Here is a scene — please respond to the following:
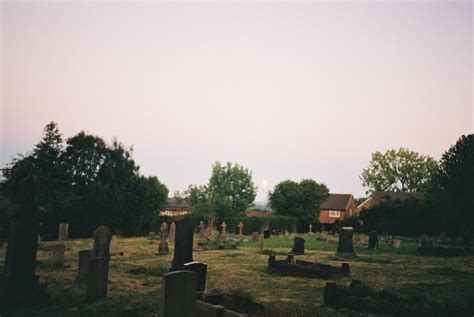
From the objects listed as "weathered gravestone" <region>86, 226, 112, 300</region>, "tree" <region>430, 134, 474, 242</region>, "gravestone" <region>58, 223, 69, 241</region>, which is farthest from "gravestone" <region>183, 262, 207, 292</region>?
"tree" <region>430, 134, 474, 242</region>

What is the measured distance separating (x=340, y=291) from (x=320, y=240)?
26.2 meters

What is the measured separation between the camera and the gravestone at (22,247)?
8.33 m

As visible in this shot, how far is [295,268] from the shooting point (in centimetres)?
Result: 1341

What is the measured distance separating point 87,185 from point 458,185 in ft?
104

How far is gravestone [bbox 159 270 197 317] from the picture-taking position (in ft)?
16.8

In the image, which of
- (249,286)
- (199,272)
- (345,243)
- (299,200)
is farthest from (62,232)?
(299,200)

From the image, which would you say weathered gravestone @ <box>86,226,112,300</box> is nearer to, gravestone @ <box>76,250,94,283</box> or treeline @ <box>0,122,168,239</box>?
gravestone @ <box>76,250,94,283</box>

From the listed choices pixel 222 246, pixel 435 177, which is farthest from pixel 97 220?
pixel 435 177

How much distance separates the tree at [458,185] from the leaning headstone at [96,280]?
28.3m

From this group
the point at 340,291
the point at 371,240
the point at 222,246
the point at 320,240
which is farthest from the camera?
the point at 320,240

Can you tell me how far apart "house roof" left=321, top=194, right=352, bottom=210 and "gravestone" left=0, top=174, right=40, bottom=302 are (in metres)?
58.6

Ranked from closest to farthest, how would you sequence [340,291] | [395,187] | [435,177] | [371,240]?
[340,291]
[371,240]
[435,177]
[395,187]

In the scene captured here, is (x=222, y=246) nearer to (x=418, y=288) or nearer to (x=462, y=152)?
(x=418, y=288)

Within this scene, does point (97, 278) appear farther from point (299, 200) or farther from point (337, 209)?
point (337, 209)
